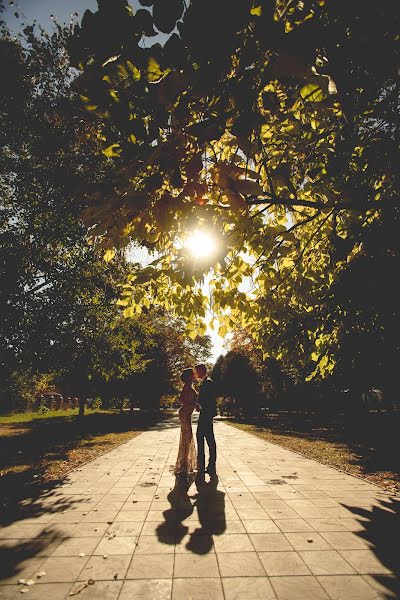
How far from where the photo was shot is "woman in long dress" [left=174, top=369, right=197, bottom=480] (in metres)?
7.31

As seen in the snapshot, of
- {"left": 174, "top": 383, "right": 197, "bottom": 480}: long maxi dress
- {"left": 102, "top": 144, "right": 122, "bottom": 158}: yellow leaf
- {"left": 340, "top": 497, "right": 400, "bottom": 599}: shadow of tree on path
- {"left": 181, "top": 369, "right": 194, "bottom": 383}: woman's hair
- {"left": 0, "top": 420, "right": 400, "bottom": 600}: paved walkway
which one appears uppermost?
{"left": 102, "top": 144, "right": 122, "bottom": 158}: yellow leaf

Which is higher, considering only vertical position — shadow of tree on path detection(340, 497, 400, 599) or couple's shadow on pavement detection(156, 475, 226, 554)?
couple's shadow on pavement detection(156, 475, 226, 554)

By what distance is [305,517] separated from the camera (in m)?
4.80

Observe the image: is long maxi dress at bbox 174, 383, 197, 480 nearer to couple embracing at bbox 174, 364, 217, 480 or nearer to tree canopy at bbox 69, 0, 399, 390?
couple embracing at bbox 174, 364, 217, 480

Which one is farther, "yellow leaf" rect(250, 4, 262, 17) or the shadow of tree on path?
the shadow of tree on path

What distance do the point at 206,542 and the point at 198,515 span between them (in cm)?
94

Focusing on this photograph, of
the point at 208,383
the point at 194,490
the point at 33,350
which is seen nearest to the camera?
Result: the point at 194,490

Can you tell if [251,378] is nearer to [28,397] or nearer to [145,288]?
[145,288]

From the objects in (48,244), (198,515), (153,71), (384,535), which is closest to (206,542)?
(198,515)

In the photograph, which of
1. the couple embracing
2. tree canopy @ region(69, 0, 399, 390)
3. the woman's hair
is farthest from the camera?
the woman's hair

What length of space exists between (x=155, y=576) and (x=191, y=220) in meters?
3.42

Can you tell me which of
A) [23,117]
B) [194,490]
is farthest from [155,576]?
[23,117]

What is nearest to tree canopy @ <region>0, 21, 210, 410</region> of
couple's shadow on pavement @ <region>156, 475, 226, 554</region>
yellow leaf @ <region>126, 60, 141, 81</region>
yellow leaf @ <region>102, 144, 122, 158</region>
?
couple's shadow on pavement @ <region>156, 475, 226, 554</region>

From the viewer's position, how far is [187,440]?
7523 mm
